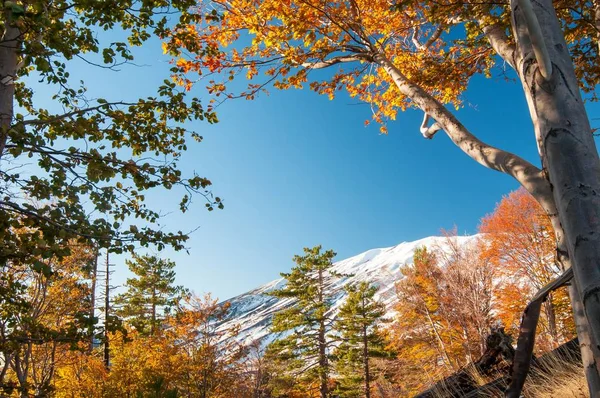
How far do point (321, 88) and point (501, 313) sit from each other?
15.7 metres

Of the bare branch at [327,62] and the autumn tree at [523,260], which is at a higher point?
the bare branch at [327,62]

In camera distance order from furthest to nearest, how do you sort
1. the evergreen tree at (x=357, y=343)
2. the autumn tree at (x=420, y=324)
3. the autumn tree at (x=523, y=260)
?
1. the evergreen tree at (x=357, y=343)
2. the autumn tree at (x=420, y=324)
3. the autumn tree at (x=523, y=260)

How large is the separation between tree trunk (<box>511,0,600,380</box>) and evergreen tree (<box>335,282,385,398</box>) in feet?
76.5

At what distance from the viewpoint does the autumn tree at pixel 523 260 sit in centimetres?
1518

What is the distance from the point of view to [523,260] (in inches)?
653

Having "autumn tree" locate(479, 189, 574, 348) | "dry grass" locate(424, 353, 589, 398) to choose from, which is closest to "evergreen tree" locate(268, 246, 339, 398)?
"autumn tree" locate(479, 189, 574, 348)

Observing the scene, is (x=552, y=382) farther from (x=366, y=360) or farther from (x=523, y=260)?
(x=366, y=360)

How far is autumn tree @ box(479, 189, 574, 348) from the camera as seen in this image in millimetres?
15180

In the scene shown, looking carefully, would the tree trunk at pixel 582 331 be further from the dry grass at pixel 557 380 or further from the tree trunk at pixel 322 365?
the tree trunk at pixel 322 365

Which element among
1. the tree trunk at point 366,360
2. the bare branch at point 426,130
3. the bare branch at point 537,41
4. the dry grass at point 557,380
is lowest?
the tree trunk at point 366,360

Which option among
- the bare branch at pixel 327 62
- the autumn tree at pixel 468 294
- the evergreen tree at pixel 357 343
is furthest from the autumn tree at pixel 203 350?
the bare branch at pixel 327 62

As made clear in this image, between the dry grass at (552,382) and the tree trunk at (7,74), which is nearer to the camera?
the tree trunk at (7,74)

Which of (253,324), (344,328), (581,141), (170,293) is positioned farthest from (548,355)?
(253,324)

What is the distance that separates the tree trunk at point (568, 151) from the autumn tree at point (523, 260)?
1616 centimetres
